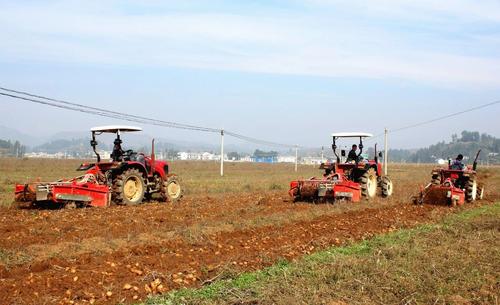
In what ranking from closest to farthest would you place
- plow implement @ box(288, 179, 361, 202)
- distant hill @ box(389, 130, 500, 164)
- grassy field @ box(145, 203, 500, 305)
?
grassy field @ box(145, 203, 500, 305), plow implement @ box(288, 179, 361, 202), distant hill @ box(389, 130, 500, 164)

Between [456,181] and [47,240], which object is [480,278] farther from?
[456,181]

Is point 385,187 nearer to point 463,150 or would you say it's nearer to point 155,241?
point 155,241

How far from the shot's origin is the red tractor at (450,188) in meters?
17.4

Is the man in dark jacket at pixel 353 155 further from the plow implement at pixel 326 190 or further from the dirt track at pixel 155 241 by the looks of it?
the dirt track at pixel 155 241

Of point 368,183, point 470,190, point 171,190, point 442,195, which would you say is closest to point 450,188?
point 442,195

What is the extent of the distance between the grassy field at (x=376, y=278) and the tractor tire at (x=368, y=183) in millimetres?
8409

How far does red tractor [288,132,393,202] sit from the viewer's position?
16.8 m

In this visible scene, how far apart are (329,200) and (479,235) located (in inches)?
293

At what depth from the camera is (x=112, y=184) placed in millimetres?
16234

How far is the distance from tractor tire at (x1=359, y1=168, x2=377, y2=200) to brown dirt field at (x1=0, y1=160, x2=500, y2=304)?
5.11 ft

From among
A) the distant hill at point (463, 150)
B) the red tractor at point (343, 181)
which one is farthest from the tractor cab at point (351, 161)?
the distant hill at point (463, 150)

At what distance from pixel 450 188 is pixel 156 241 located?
1083 centimetres

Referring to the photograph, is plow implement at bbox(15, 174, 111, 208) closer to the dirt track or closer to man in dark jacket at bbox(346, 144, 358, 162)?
the dirt track

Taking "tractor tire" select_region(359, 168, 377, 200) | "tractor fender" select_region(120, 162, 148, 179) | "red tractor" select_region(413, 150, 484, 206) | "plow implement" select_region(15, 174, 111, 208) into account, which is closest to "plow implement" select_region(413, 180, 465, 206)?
"red tractor" select_region(413, 150, 484, 206)
